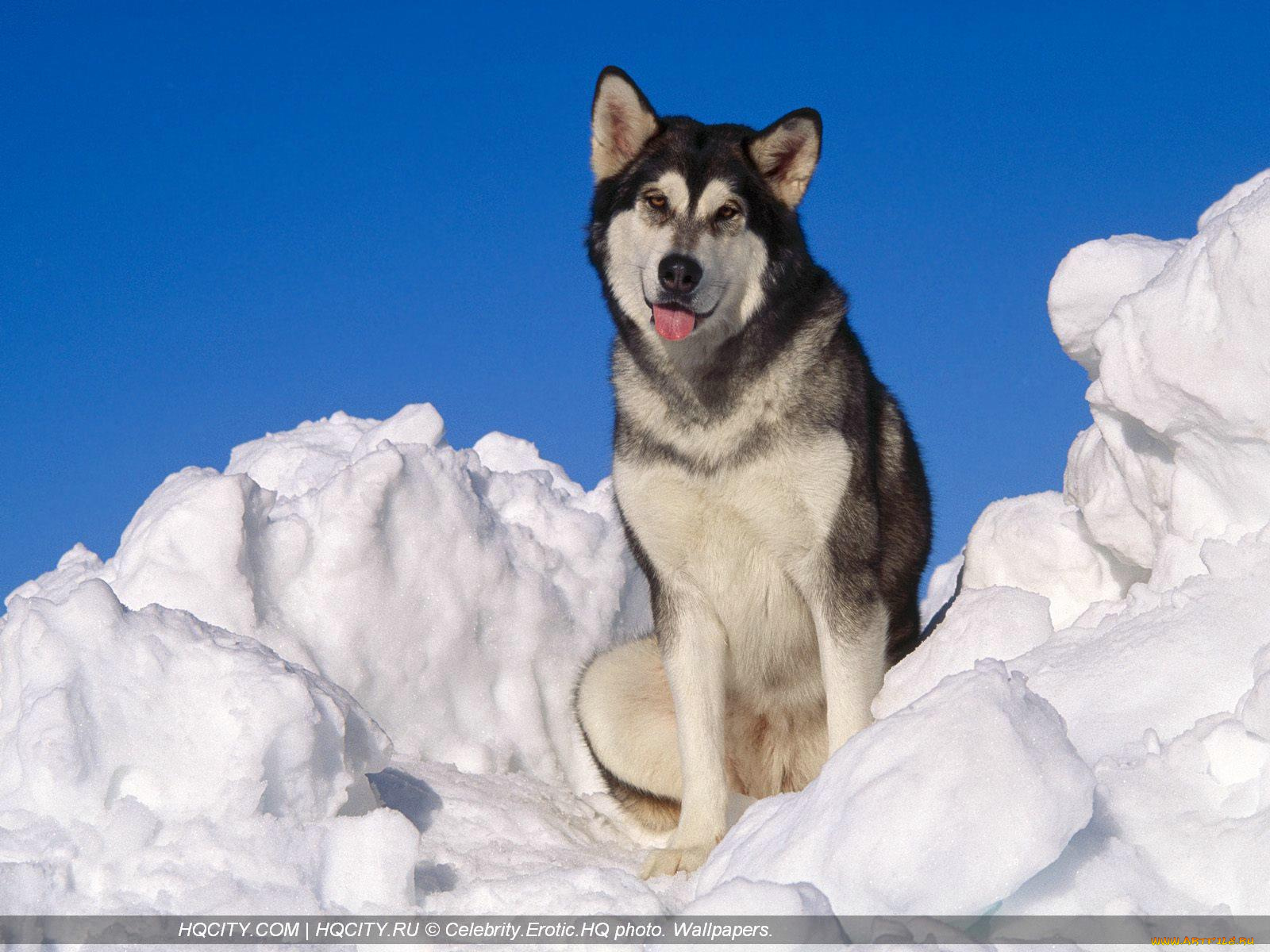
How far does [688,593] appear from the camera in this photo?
16.8 ft

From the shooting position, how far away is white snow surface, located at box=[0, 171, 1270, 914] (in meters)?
2.90

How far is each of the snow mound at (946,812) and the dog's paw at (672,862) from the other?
1629mm

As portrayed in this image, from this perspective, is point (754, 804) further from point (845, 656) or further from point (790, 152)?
point (790, 152)

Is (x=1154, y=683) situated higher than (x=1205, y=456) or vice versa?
(x=1205, y=456)

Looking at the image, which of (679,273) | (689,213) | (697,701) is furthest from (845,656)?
(689,213)

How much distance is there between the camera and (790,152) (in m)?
5.32

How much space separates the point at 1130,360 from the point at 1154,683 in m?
1.21

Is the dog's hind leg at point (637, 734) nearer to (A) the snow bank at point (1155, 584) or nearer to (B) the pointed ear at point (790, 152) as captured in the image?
(A) the snow bank at point (1155, 584)

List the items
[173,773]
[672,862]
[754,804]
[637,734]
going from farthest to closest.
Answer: [637,734], [672,862], [173,773], [754,804]

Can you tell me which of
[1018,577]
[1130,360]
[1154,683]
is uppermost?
[1130,360]

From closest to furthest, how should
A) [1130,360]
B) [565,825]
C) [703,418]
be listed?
[1130,360] < [703,418] < [565,825]

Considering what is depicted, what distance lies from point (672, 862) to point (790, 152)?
9.58 ft

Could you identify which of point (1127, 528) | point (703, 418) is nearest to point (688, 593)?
point (703, 418)

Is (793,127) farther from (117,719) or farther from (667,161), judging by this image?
(117,719)
